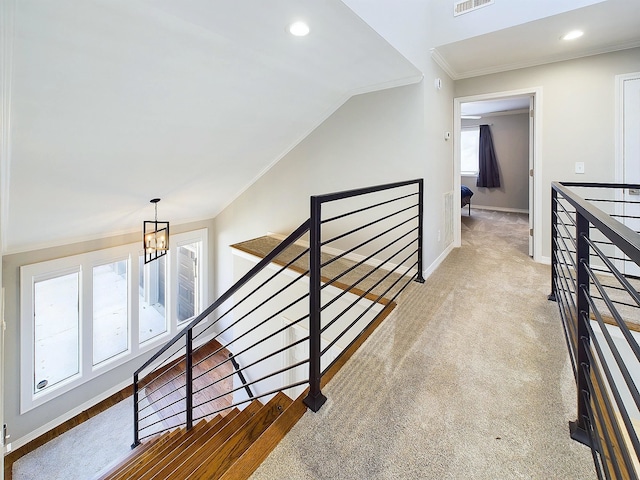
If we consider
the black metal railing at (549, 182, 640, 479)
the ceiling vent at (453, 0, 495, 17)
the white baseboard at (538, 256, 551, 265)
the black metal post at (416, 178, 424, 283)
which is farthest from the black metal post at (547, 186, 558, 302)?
the ceiling vent at (453, 0, 495, 17)

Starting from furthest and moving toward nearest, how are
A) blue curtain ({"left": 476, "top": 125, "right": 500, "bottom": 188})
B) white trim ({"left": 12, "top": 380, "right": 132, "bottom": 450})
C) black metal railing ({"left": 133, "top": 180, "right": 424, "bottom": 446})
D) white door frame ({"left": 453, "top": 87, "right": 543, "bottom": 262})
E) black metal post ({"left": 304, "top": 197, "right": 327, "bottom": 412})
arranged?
1. blue curtain ({"left": 476, "top": 125, "right": 500, "bottom": 188})
2. white trim ({"left": 12, "top": 380, "right": 132, "bottom": 450})
3. white door frame ({"left": 453, "top": 87, "right": 543, "bottom": 262})
4. black metal railing ({"left": 133, "top": 180, "right": 424, "bottom": 446})
5. black metal post ({"left": 304, "top": 197, "right": 327, "bottom": 412})

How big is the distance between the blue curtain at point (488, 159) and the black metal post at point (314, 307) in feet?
23.1

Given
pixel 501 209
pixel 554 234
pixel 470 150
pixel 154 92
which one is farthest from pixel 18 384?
pixel 470 150

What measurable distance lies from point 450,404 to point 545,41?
10.8 feet

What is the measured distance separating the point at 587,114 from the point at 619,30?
2.49 feet

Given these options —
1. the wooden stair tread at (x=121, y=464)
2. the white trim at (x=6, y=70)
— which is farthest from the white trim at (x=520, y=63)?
the wooden stair tread at (x=121, y=464)

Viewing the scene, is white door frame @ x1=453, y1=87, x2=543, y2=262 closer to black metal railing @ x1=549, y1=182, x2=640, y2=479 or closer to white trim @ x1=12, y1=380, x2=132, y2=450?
black metal railing @ x1=549, y1=182, x2=640, y2=479

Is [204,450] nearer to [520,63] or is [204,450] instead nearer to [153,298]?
[153,298]

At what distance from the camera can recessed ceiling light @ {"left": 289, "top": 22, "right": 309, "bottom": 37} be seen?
2.05 metres

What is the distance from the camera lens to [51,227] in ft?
11.9

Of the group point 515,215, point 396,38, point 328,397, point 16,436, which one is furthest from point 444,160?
point 16,436

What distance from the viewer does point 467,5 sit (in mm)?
2896

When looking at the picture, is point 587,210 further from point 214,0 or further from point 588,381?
point 214,0

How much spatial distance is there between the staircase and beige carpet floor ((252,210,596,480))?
7 centimetres
